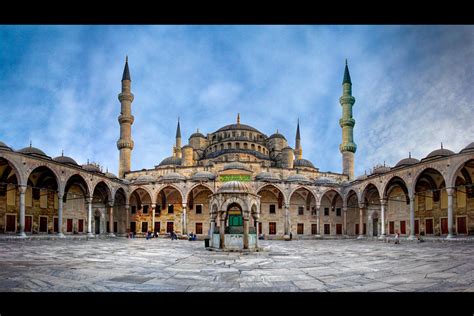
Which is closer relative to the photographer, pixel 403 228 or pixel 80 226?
pixel 403 228

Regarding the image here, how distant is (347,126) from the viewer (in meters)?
37.5

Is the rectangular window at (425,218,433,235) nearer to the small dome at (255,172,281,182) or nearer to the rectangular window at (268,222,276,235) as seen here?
the small dome at (255,172,281,182)

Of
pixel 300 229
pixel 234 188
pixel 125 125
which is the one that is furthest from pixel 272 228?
pixel 234 188

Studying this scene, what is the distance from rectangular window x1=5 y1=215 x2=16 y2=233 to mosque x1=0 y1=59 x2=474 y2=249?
0.10m

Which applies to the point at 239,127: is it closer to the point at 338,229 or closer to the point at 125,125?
the point at 125,125

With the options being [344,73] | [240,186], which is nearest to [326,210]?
[344,73]

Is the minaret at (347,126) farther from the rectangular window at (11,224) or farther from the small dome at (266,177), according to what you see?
the rectangular window at (11,224)

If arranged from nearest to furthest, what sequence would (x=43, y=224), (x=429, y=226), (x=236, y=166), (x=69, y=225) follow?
(x=429, y=226)
(x=43, y=224)
(x=69, y=225)
(x=236, y=166)

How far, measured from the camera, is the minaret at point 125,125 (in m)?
37.4

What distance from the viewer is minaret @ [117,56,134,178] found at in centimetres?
3738

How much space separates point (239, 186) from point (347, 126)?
25.5m
